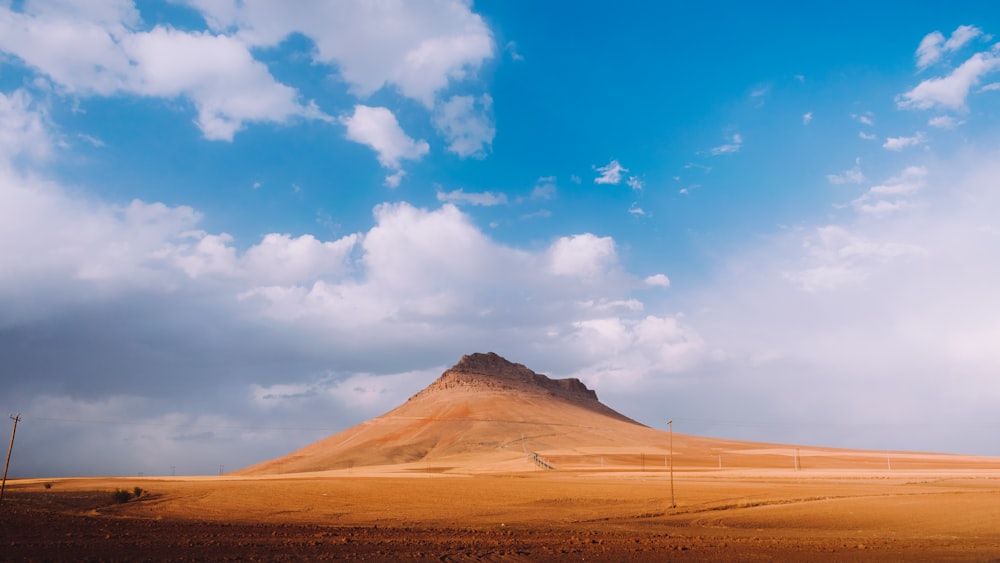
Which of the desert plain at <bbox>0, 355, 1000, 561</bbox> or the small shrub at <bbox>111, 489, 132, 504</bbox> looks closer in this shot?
the desert plain at <bbox>0, 355, 1000, 561</bbox>

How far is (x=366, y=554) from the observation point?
65.5ft

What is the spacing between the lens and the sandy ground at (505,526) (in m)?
20.7

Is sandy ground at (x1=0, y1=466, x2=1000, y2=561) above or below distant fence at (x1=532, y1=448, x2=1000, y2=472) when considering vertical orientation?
above

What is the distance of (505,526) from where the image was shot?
2998 cm

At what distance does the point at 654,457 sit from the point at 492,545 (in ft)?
366

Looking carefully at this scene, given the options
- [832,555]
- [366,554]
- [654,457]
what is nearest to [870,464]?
[654,457]

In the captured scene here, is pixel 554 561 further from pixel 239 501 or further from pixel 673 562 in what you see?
pixel 239 501

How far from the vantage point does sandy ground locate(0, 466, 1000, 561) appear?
2066 centimetres

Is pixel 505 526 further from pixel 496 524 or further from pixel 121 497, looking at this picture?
pixel 121 497

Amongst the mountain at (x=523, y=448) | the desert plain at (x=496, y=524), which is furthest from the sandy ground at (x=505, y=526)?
the mountain at (x=523, y=448)

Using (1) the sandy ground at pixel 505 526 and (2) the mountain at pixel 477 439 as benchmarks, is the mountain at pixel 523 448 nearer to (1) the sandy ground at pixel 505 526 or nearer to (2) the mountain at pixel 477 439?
(2) the mountain at pixel 477 439

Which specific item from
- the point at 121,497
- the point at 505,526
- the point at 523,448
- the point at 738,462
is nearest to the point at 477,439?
the point at 523,448

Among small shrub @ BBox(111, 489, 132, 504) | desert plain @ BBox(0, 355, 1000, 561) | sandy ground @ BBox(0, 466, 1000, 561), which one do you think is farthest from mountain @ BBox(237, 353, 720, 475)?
small shrub @ BBox(111, 489, 132, 504)

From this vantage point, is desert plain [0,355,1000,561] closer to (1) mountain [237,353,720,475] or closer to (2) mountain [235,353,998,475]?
(2) mountain [235,353,998,475]
